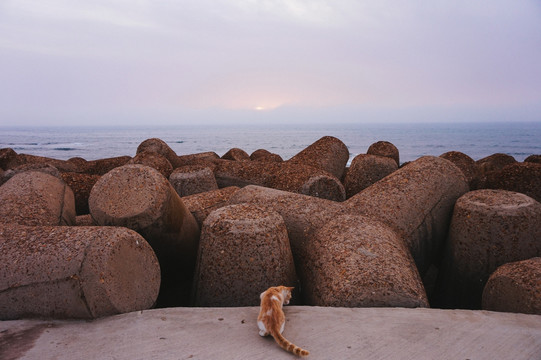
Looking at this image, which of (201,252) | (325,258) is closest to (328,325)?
(325,258)

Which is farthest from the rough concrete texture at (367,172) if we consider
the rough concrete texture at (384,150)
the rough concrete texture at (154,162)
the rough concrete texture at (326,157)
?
the rough concrete texture at (154,162)

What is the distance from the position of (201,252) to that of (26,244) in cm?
95

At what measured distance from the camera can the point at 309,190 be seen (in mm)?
3877

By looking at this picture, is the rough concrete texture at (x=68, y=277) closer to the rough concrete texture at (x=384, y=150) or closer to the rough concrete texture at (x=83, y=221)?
the rough concrete texture at (x=83, y=221)

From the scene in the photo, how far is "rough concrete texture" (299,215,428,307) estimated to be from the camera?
2.06 m

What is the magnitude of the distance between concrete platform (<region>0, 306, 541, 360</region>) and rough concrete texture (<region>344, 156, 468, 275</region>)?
3.28 ft

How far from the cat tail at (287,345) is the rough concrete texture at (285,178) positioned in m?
2.31

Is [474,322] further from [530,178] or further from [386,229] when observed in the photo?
[530,178]

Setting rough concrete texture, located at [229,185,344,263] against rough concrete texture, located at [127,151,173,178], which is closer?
rough concrete texture, located at [229,185,344,263]

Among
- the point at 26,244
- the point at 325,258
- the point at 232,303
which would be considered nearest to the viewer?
the point at 26,244

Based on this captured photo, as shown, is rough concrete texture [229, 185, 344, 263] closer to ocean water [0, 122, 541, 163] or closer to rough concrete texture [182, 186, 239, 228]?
rough concrete texture [182, 186, 239, 228]

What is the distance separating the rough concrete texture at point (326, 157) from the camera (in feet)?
16.9

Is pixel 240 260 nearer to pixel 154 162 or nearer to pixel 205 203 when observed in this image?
pixel 205 203

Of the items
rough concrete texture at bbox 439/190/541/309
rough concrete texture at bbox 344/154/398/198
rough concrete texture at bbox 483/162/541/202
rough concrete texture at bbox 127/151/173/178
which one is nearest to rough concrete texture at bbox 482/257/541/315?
rough concrete texture at bbox 439/190/541/309
